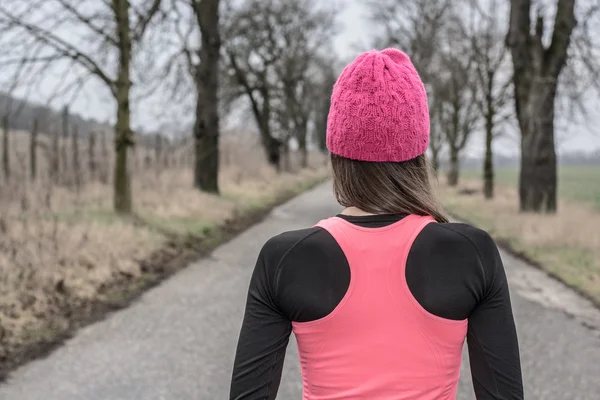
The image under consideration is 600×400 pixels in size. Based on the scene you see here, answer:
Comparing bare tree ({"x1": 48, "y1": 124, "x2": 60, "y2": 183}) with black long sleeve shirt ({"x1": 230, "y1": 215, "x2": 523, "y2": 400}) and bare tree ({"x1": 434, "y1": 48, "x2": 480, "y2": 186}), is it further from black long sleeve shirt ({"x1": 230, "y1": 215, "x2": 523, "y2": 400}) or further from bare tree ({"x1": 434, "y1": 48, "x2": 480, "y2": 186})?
bare tree ({"x1": 434, "y1": 48, "x2": 480, "y2": 186})

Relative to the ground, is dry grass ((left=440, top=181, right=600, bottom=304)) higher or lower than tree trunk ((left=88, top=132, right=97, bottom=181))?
lower

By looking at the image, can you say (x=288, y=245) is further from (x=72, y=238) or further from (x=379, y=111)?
(x=72, y=238)

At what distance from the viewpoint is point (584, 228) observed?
1045 cm

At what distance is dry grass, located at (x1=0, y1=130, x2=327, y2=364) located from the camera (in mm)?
5508

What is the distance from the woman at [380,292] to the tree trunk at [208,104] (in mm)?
14326

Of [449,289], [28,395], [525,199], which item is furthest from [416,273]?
[525,199]

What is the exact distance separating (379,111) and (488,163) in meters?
20.9

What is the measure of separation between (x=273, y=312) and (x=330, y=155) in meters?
0.43

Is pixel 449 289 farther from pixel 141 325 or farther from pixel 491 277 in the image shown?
pixel 141 325

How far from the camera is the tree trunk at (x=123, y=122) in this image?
34.5 ft

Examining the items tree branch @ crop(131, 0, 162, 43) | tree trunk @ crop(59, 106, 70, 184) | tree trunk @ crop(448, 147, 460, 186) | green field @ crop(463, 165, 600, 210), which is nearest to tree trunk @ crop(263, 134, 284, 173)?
tree trunk @ crop(448, 147, 460, 186)

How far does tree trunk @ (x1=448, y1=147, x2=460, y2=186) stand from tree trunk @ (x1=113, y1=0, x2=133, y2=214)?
21185mm

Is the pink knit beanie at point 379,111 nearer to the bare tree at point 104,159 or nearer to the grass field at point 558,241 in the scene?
the grass field at point 558,241

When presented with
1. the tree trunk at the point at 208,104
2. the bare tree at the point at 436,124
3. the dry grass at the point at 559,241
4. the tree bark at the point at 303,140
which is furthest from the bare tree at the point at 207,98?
the tree bark at the point at 303,140
